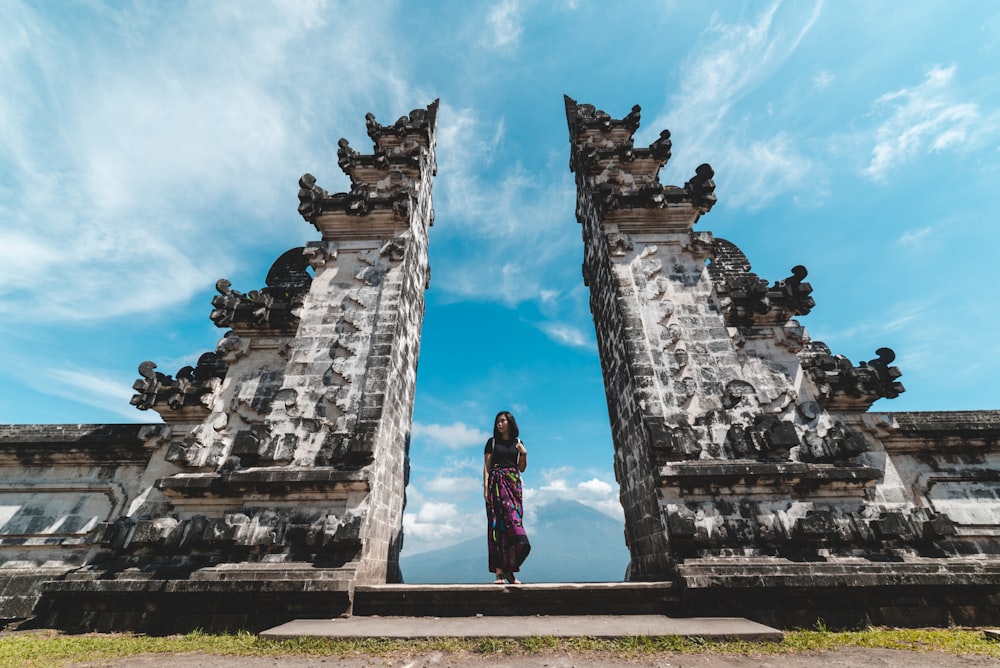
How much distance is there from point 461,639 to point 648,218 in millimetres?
9405

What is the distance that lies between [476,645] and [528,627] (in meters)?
0.81

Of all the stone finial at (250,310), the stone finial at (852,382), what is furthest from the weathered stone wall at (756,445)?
the stone finial at (250,310)

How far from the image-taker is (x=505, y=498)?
719 centimetres

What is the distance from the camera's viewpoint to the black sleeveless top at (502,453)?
300 inches

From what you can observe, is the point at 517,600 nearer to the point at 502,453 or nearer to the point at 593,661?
the point at 593,661

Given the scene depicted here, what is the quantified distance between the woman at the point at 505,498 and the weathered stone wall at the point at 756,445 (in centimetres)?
237

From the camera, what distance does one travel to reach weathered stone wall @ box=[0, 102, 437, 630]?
6469 mm

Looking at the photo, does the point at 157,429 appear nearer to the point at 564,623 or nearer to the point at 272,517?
the point at 272,517

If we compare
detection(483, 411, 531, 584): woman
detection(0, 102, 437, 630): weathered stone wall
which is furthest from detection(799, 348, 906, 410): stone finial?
A: detection(0, 102, 437, 630): weathered stone wall

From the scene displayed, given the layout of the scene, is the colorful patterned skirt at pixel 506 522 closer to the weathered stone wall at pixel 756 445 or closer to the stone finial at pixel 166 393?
the weathered stone wall at pixel 756 445

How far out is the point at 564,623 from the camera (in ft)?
17.6

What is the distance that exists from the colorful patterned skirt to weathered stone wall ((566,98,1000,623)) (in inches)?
93.7

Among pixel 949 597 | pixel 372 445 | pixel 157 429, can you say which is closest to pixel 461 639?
pixel 372 445

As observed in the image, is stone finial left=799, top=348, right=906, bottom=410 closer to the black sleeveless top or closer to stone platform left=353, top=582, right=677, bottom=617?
stone platform left=353, top=582, right=677, bottom=617
